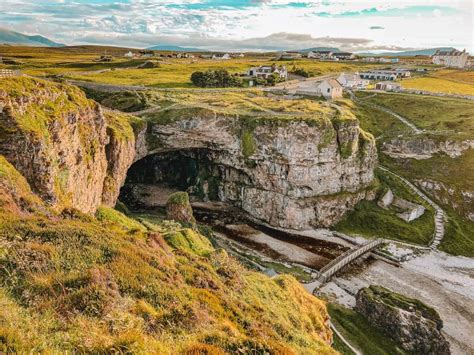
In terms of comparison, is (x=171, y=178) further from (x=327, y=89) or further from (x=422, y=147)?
(x=422, y=147)

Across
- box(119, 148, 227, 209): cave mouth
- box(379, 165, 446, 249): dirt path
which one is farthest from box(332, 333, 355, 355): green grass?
box(119, 148, 227, 209): cave mouth

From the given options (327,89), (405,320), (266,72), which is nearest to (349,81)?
(266,72)

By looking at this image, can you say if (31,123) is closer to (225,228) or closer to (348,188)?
(225,228)

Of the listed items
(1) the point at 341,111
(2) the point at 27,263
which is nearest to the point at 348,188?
(1) the point at 341,111

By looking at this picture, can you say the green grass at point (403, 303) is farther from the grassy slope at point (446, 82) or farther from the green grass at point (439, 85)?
the grassy slope at point (446, 82)

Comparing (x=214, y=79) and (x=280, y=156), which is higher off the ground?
(x=214, y=79)

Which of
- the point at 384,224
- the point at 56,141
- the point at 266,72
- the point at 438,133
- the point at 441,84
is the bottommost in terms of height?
the point at 384,224
